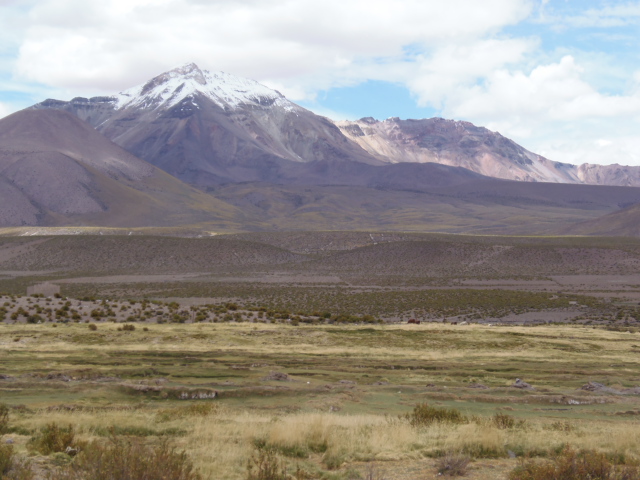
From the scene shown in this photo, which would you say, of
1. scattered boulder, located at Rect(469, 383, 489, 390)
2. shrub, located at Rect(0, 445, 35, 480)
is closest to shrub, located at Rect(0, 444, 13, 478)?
shrub, located at Rect(0, 445, 35, 480)

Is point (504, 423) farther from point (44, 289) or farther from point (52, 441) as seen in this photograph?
point (44, 289)

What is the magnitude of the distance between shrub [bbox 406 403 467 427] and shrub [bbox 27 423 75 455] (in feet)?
20.6

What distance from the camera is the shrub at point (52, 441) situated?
9.80 metres

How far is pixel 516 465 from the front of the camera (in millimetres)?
9883

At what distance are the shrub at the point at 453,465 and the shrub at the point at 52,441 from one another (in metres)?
5.69

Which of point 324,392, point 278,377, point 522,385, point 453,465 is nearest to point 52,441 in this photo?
point 453,465

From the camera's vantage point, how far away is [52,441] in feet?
32.8

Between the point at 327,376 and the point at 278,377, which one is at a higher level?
the point at 278,377

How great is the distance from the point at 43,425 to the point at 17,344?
18.6 metres

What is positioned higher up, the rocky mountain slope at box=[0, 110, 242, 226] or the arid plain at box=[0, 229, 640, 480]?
the rocky mountain slope at box=[0, 110, 242, 226]

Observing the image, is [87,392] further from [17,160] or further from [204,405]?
[17,160]

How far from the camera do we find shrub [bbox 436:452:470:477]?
922 cm

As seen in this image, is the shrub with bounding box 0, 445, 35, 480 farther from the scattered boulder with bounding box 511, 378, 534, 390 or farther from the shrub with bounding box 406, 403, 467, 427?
the scattered boulder with bounding box 511, 378, 534, 390

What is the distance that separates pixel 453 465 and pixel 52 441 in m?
6.09
